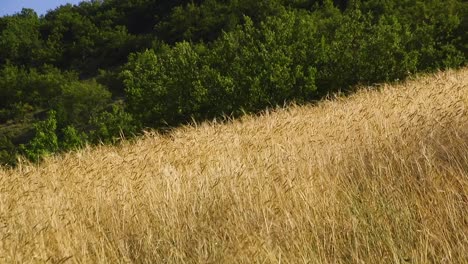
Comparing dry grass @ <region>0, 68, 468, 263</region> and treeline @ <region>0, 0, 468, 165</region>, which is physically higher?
dry grass @ <region>0, 68, 468, 263</region>

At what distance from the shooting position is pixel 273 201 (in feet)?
10.6

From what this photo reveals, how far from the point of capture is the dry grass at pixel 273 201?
2.61 m

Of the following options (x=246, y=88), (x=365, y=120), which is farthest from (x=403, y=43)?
(x=365, y=120)

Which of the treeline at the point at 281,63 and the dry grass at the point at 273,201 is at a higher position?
the dry grass at the point at 273,201

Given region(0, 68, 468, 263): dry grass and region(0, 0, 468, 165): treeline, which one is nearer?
region(0, 68, 468, 263): dry grass

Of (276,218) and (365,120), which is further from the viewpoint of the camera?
(365,120)

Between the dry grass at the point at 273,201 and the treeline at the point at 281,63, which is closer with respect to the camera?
the dry grass at the point at 273,201

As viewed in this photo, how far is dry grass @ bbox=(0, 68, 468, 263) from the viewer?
2.61 m

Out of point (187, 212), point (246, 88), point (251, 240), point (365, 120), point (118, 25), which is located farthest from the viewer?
point (118, 25)

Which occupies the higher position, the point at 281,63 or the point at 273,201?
the point at 273,201

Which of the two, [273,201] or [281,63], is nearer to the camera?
[273,201]

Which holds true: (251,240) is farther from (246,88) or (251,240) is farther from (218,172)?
(246,88)

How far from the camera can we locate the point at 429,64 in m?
35.7

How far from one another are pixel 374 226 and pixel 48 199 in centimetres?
238
